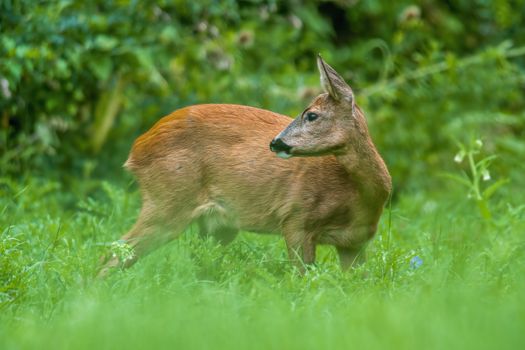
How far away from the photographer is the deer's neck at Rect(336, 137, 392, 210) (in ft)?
16.5

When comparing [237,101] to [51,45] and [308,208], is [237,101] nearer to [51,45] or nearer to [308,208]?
[51,45]

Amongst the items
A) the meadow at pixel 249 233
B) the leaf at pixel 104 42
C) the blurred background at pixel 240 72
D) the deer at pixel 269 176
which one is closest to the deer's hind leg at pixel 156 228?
the deer at pixel 269 176

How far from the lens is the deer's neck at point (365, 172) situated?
504 centimetres

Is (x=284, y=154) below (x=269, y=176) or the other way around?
the other way around

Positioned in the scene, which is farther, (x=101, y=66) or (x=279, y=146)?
(x=101, y=66)

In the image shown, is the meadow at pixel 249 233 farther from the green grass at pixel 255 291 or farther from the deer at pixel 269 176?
the deer at pixel 269 176

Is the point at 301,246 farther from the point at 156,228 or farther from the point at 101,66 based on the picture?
the point at 101,66

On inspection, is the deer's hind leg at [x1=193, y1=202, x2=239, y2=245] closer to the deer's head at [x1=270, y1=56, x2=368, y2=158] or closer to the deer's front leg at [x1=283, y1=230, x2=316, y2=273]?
the deer's front leg at [x1=283, y1=230, x2=316, y2=273]

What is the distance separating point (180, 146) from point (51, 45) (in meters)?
2.36

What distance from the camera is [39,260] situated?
16.0 feet

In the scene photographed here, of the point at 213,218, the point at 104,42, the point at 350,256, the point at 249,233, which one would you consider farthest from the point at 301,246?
the point at 104,42

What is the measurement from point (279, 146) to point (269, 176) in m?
0.37

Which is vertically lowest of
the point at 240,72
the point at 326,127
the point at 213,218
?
the point at 240,72

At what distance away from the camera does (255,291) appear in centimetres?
433
